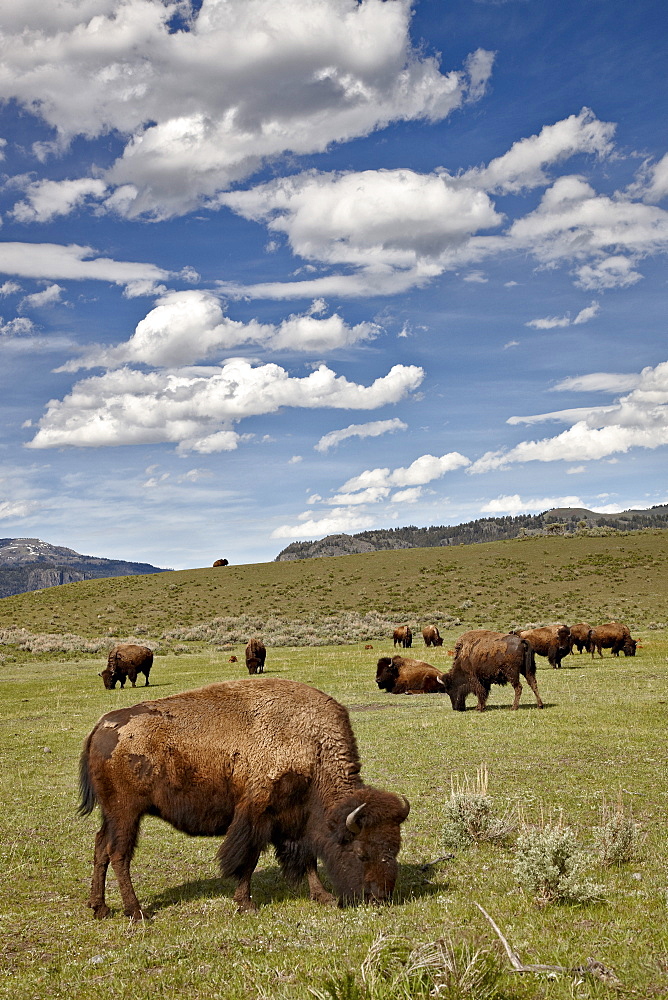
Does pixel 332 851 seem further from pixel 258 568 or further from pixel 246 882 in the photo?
pixel 258 568

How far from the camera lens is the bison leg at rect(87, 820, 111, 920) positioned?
24.4ft

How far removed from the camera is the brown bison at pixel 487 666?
19734 mm

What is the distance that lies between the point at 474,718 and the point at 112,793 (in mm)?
12934

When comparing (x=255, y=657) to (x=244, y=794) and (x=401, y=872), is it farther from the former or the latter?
(x=244, y=794)

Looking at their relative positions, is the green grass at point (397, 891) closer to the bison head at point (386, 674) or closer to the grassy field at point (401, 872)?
the grassy field at point (401, 872)

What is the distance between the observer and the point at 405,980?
15.3 ft

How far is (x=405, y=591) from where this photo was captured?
74062mm

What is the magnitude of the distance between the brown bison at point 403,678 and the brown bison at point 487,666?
194 inches

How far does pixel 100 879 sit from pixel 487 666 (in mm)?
14349

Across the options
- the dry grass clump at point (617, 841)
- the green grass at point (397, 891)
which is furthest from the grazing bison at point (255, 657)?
the dry grass clump at point (617, 841)

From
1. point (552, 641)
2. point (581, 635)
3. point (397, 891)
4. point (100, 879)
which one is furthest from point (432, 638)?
point (100, 879)

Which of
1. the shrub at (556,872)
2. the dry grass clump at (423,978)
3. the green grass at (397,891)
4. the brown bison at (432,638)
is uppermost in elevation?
the dry grass clump at (423,978)

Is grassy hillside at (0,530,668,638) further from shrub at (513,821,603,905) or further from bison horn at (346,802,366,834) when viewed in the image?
bison horn at (346,802,366,834)

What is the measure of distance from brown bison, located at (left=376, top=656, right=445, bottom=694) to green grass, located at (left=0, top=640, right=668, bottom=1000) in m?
6.91
